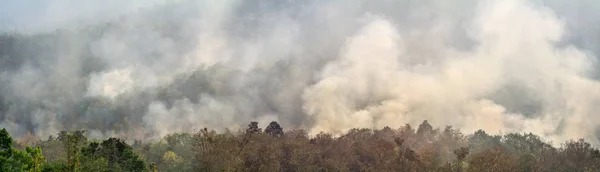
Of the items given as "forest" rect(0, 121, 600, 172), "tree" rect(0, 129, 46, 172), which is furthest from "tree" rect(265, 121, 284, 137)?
"tree" rect(0, 129, 46, 172)

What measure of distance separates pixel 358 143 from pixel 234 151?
148 feet

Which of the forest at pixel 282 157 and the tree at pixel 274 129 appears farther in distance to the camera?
the tree at pixel 274 129

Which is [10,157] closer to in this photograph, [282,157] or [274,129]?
[282,157]

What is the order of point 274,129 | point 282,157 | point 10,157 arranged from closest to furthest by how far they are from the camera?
point 10,157, point 282,157, point 274,129

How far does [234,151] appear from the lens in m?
59.2

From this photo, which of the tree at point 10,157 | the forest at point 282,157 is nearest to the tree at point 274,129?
the forest at point 282,157

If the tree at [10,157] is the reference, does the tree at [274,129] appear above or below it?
above

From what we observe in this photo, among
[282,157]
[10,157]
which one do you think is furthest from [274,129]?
[10,157]

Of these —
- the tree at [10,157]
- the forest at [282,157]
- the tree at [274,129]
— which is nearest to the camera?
the tree at [10,157]

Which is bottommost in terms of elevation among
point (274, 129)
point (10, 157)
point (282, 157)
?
point (10, 157)

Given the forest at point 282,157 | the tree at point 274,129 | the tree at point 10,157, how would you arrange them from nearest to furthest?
the tree at point 10,157 → the forest at point 282,157 → the tree at point 274,129

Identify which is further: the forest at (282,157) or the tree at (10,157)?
the forest at (282,157)

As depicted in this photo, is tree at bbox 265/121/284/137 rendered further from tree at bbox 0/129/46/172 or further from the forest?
tree at bbox 0/129/46/172

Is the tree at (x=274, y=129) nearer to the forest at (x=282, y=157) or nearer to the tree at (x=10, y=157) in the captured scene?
the forest at (x=282, y=157)
